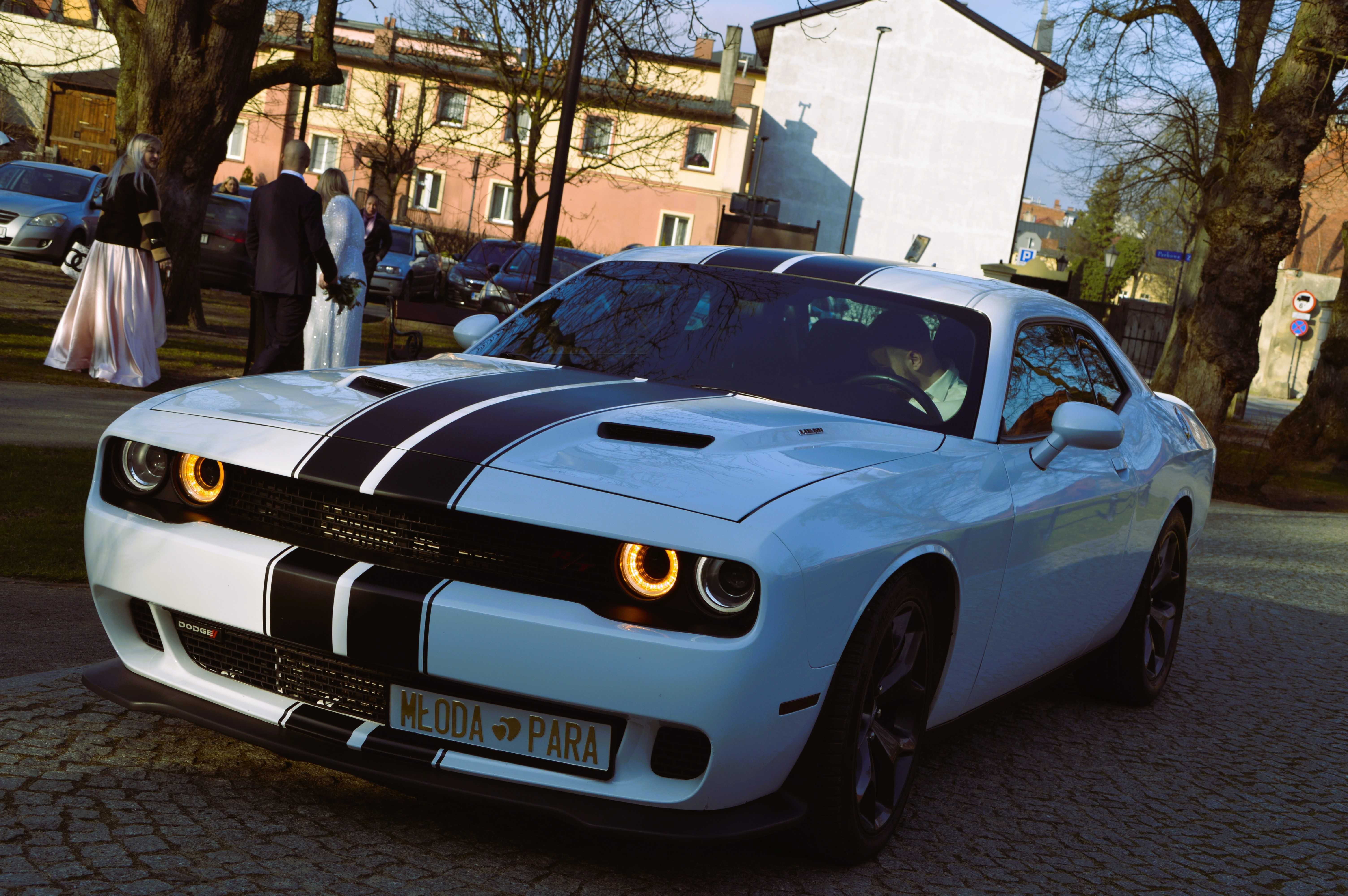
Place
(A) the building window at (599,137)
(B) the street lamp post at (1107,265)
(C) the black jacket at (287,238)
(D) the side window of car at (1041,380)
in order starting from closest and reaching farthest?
1. (D) the side window of car at (1041,380)
2. (C) the black jacket at (287,238)
3. (A) the building window at (599,137)
4. (B) the street lamp post at (1107,265)

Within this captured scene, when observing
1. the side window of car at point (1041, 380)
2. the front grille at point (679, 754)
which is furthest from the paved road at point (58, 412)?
the front grille at point (679, 754)

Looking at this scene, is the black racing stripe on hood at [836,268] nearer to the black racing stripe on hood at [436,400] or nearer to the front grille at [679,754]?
the black racing stripe on hood at [436,400]

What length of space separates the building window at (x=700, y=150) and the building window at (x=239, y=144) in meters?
17.9

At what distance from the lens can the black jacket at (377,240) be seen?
46.0 feet

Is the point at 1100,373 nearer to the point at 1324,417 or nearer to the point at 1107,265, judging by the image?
the point at 1324,417

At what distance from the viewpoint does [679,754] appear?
296cm

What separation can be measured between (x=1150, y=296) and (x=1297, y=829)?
95.9m

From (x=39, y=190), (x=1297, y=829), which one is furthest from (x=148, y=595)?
(x=39, y=190)

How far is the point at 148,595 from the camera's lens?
327 centimetres

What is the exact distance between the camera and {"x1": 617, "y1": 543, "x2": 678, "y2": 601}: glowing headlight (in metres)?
2.94

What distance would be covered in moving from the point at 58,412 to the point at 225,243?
43.0 ft

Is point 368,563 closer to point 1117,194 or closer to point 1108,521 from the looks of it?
point 1108,521

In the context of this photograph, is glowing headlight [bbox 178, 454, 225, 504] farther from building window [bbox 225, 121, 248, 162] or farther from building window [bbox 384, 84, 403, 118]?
building window [bbox 225, 121, 248, 162]

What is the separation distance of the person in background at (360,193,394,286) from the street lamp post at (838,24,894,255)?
3669 centimetres
